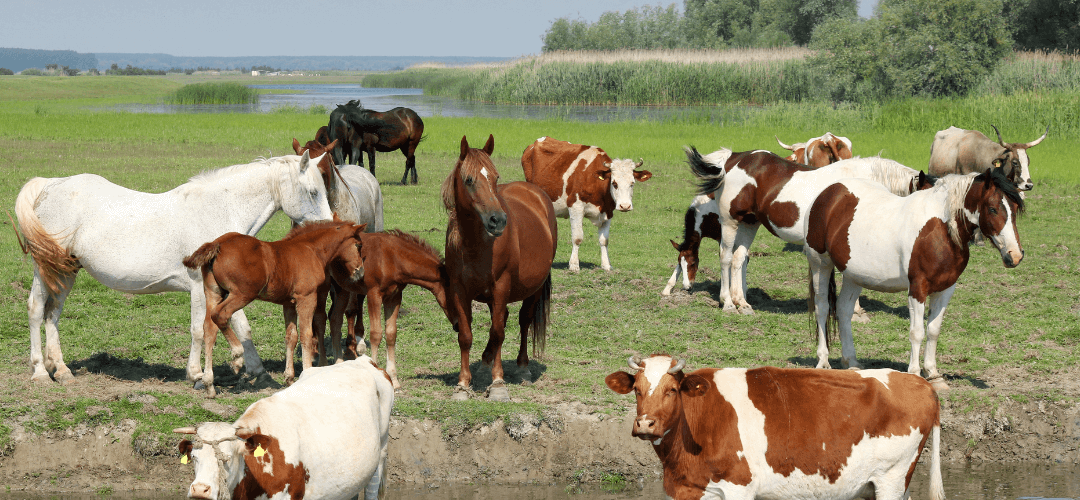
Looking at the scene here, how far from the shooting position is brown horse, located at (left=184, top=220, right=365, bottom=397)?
7676mm

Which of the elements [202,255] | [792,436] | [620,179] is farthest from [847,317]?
[620,179]

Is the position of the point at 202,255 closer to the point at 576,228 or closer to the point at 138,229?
the point at 138,229

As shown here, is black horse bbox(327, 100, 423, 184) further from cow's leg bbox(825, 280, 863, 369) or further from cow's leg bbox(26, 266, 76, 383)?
cow's leg bbox(825, 280, 863, 369)

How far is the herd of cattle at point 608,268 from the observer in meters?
5.54

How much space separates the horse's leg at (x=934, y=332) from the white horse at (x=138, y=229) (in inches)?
227

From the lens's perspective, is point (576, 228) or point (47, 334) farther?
point (576, 228)

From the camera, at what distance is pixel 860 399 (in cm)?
584

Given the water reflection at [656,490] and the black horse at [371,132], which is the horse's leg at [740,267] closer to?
the water reflection at [656,490]

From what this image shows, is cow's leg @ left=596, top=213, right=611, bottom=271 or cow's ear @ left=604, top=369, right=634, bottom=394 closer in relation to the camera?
cow's ear @ left=604, top=369, right=634, bottom=394

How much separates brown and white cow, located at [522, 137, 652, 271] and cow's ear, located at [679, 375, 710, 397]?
902cm

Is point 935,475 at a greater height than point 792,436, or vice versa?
point 792,436

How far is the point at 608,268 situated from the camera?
14.6 metres

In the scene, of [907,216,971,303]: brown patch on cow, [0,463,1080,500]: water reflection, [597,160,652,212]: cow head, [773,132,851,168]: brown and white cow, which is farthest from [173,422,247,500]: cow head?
[773,132,851,168]: brown and white cow

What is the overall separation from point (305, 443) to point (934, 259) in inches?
223
